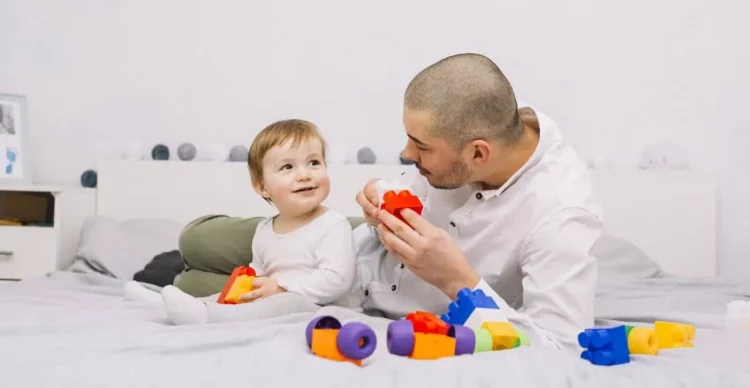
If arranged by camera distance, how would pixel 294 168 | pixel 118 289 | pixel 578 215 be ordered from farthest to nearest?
1. pixel 118 289
2. pixel 294 168
3. pixel 578 215

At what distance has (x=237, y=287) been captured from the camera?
1.58 m

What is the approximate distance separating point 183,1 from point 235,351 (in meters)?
2.27

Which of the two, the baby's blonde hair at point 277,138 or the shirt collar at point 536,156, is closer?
the shirt collar at point 536,156

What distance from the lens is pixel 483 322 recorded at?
1.20m

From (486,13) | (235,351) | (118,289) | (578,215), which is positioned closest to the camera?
(235,351)

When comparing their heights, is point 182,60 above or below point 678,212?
above

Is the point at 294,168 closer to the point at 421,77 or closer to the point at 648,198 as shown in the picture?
the point at 421,77

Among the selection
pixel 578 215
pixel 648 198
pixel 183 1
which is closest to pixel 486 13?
pixel 648 198

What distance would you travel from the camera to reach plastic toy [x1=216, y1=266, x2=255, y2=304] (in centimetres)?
156

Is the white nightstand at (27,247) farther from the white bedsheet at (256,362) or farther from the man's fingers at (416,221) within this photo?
the man's fingers at (416,221)

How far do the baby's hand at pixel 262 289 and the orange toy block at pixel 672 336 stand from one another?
70 centimetres

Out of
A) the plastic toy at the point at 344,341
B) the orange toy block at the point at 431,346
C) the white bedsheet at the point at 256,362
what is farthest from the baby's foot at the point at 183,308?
the orange toy block at the point at 431,346

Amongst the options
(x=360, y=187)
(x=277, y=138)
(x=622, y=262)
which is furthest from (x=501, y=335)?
(x=360, y=187)

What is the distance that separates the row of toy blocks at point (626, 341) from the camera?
113cm
